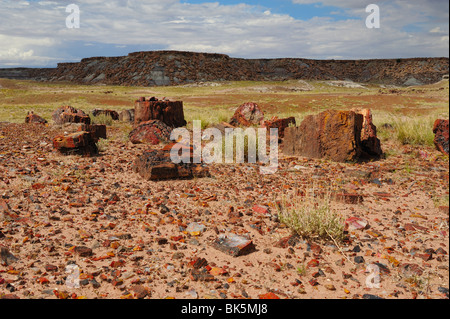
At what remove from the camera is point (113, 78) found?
5762 cm

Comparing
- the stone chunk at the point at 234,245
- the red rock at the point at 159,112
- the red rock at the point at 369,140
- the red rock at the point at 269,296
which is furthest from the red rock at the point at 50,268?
the red rock at the point at 159,112

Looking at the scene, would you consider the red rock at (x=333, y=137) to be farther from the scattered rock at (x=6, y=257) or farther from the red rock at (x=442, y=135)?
the scattered rock at (x=6, y=257)

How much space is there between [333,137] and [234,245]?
4272 mm

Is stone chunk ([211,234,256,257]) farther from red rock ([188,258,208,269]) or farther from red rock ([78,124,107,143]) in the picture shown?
red rock ([78,124,107,143])

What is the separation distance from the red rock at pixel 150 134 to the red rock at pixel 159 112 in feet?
3.86

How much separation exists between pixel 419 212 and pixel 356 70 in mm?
67926

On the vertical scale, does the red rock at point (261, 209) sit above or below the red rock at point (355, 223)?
above

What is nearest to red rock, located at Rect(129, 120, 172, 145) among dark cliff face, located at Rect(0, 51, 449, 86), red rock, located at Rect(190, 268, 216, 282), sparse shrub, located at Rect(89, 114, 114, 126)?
sparse shrub, located at Rect(89, 114, 114, 126)

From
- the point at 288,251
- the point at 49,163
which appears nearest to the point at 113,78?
the point at 49,163

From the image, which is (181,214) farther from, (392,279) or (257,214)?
(392,279)

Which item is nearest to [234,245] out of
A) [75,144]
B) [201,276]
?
[201,276]

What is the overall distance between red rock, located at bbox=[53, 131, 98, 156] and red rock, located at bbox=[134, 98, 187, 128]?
10.8 feet

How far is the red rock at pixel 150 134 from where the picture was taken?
838 cm

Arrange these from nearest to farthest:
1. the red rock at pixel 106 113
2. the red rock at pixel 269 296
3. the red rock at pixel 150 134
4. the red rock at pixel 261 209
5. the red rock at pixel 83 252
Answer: the red rock at pixel 269 296, the red rock at pixel 83 252, the red rock at pixel 261 209, the red rock at pixel 150 134, the red rock at pixel 106 113
